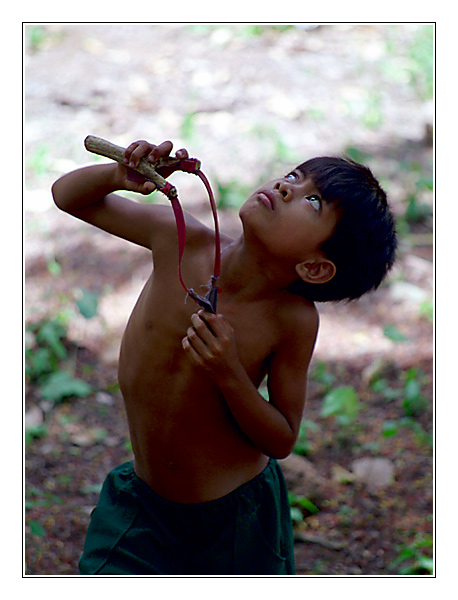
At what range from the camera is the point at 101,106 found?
4680 mm

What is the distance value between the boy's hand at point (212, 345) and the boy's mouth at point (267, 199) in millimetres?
258

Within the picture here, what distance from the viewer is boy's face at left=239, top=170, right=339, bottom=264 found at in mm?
1521

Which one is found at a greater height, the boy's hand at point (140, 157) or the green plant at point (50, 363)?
the boy's hand at point (140, 157)

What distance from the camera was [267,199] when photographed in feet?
4.99

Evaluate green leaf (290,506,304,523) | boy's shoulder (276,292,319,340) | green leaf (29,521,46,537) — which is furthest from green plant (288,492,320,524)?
boy's shoulder (276,292,319,340)

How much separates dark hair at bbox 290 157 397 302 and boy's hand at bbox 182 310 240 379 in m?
0.25

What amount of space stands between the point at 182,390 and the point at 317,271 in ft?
1.37

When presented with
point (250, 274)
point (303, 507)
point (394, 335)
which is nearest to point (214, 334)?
point (250, 274)

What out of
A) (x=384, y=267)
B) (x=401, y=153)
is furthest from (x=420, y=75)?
(x=384, y=267)

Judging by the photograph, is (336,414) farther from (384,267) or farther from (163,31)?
(163,31)

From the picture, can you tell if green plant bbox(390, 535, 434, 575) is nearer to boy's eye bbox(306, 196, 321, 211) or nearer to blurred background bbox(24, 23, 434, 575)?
blurred background bbox(24, 23, 434, 575)

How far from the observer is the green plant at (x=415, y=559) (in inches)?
99.0

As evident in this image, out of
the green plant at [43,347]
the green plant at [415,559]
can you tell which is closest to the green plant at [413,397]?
the green plant at [415,559]

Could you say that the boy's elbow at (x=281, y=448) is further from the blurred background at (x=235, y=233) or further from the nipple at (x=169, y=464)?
the blurred background at (x=235, y=233)
